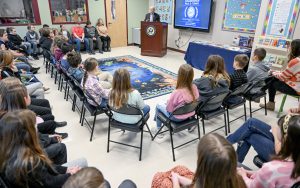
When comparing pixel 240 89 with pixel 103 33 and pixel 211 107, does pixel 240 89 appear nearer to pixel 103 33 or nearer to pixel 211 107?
pixel 211 107

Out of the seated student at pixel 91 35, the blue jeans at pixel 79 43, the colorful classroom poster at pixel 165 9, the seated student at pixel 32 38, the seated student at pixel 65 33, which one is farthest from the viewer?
the colorful classroom poster at pixel 165 9

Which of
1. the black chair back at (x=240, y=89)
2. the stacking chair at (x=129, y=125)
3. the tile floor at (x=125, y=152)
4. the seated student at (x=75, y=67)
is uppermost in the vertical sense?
the seated student at (x=75, y=67)

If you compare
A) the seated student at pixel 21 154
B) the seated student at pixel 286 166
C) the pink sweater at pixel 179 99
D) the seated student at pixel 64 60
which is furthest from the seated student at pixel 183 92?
the seated student at pixel 64 60

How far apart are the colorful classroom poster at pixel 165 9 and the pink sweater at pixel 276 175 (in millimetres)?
6768

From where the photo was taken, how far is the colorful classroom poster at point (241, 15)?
15.9 feet

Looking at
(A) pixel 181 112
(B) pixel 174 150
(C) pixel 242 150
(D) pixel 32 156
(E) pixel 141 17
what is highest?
(E) pixel 141 17

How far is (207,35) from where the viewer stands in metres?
6.09

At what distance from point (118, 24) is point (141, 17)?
1.09 m

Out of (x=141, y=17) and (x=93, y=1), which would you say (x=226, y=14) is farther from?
(x=93, y=1)

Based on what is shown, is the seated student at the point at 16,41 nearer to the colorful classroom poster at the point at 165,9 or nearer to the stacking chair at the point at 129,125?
the colorful classroom poster at the point at 165,9

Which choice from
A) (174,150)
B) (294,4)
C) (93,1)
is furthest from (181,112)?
(93,1)

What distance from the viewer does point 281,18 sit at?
380 cm

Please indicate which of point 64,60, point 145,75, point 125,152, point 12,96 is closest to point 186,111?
point 125,152

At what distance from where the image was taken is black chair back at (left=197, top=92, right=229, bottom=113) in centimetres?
226
